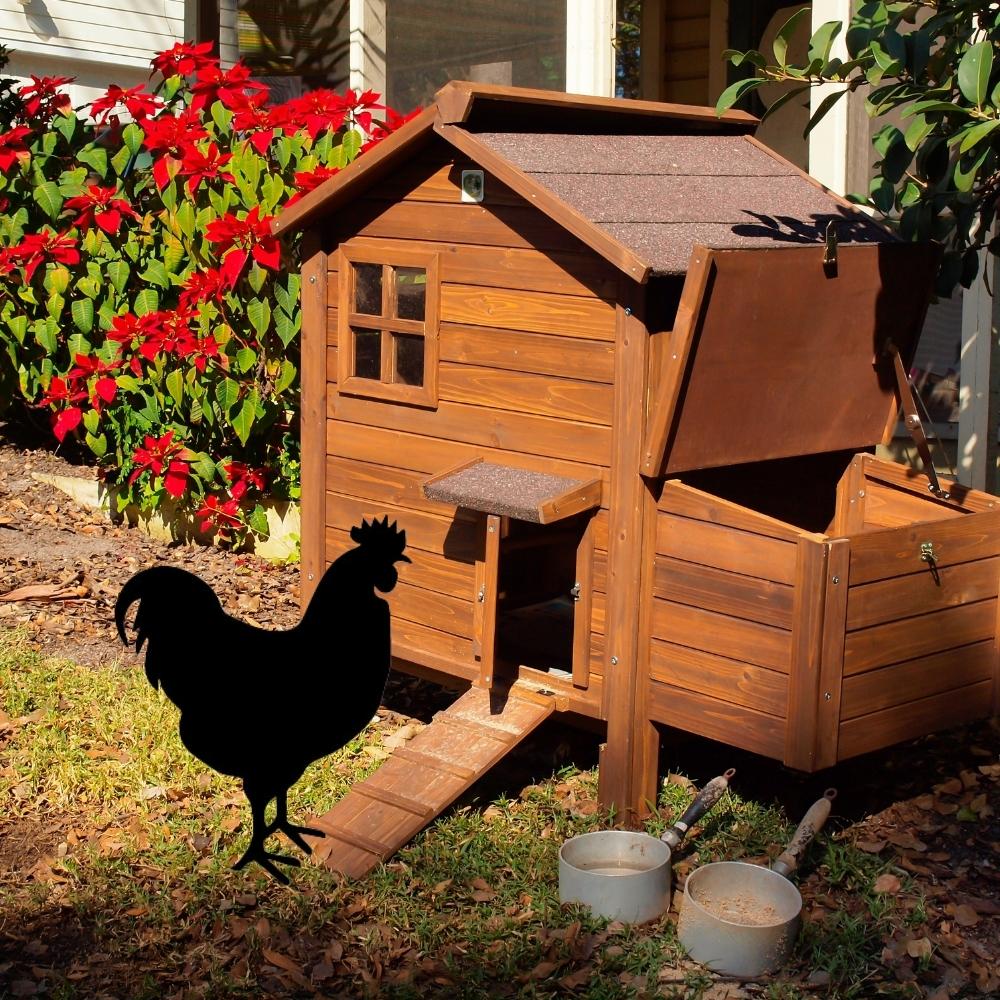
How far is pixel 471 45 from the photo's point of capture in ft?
30.7

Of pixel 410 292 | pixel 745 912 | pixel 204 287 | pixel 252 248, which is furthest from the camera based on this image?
pixel 204 287

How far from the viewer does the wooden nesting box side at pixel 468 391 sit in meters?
4.44

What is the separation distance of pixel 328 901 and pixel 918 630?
188 cm

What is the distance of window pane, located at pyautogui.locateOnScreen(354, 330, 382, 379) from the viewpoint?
5094 mm

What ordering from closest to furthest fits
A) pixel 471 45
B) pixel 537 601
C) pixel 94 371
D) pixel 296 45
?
pixel 537 601, pixel 94 371, pixel 471 45, pixel 296 45

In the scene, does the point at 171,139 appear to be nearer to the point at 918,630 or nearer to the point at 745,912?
the point at 918,630

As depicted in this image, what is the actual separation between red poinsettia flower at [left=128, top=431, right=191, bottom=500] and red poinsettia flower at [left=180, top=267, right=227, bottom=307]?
28.0 inches

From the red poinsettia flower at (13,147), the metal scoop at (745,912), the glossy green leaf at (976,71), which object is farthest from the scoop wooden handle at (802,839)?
the red poinsettia flower at (13,147)

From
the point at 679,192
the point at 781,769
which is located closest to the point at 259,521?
the point at 781,769

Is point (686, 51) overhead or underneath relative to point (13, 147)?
overhead

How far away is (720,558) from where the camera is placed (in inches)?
165

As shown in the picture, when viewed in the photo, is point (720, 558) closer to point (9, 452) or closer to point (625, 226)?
point (625, 226)

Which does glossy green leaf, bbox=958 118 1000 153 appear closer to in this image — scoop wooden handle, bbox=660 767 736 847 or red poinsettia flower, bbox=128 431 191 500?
scoop wooden handle, bbox=660 767 736 847

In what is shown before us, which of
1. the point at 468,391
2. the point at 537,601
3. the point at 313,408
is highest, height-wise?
the point at 468,391
